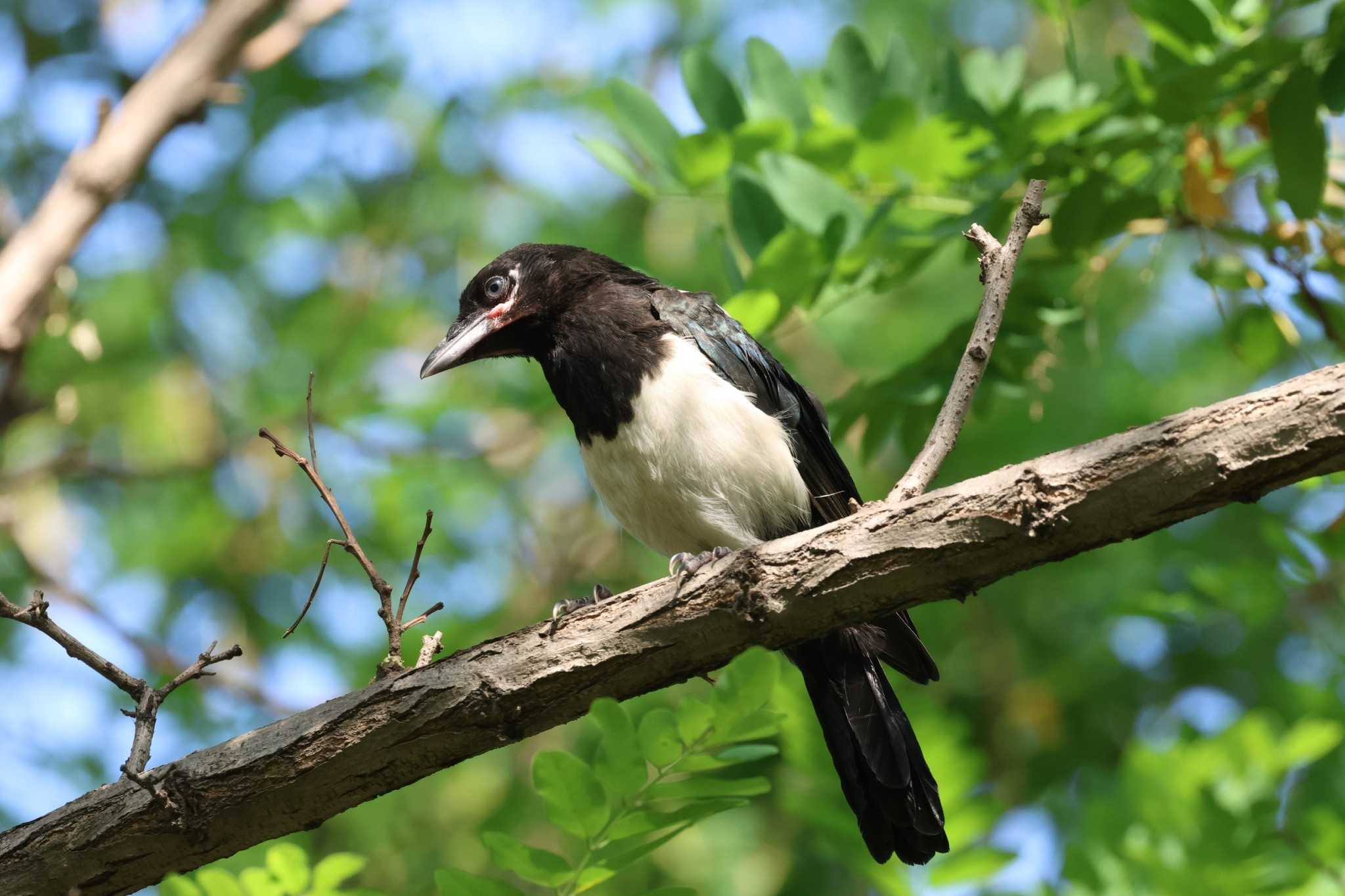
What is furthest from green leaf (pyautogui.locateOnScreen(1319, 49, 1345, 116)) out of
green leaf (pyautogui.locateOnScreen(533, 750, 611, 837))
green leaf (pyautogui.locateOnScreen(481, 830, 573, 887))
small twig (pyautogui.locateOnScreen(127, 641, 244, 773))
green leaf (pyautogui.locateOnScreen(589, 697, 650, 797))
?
small twig (pyautogui.locateOnScreen(127, 641, 244, 773))

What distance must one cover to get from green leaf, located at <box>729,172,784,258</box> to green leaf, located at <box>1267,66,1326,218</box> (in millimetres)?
1438

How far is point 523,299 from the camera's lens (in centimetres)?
471

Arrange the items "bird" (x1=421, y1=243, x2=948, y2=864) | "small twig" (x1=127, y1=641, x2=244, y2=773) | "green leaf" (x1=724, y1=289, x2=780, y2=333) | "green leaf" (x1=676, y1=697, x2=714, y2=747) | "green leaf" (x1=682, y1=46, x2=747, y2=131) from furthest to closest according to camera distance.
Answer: "green leaf" (x1=682, y1=46, x2=747, y2=131)
"green leaf" (x1=724, y1=289, x2=780, y2=333)
"bird" (x1=421, y1=243, x2=948, y2=864)
"small twig" (x1=127, y1=641, x2=244, y2=773)
"green leaf" (x1=676, y1=697, x2=714, y2=747)

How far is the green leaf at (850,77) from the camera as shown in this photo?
420cm

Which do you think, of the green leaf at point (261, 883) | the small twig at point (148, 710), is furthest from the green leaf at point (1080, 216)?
the green leaf at point (261, 883)

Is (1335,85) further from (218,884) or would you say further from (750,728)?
(218,884)

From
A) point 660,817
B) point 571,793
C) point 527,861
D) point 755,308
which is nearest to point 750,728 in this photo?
point 660,817

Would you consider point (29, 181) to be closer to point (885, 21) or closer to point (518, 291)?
point (518, 291)

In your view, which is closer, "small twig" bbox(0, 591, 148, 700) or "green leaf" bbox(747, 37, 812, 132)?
"small twig" bbox(0, 591, 148, 700)

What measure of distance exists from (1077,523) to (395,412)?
13.6ft

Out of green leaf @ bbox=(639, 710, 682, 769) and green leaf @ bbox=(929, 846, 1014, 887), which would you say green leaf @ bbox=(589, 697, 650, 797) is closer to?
green leaf @ bbox=(639, 710, 682, 769)

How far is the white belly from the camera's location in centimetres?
395

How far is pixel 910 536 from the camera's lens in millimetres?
2658

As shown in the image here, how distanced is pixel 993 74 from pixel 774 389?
134 cm
